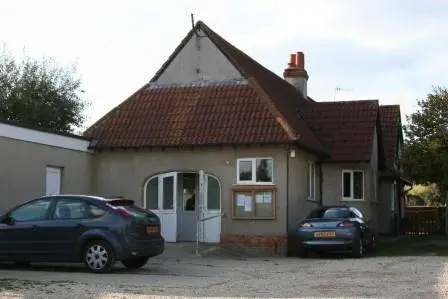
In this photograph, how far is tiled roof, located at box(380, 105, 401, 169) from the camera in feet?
102

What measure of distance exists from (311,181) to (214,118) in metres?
4.51

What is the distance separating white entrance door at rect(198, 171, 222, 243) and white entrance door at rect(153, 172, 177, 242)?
0.93 metres

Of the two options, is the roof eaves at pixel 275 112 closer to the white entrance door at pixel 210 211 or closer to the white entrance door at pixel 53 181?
the white entrance door at pixel 210 211

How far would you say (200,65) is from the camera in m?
23.4

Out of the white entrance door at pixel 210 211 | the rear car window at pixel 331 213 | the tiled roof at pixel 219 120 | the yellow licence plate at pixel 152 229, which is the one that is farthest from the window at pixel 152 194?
the yellow licence plate at pixel 152 229

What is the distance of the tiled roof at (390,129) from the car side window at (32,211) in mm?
18969

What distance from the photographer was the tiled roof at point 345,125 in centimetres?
2517

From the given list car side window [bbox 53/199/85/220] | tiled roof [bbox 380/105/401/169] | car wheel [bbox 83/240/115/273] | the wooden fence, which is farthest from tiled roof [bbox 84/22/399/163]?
the wooden fence

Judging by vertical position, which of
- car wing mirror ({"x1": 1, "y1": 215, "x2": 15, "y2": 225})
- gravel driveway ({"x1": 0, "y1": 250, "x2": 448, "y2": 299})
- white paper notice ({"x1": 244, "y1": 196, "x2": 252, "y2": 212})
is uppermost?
white paper notice ({"x1": 244, "y1": 196, "x2": 252, "y2": 212})

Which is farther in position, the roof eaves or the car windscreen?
the roof eaves

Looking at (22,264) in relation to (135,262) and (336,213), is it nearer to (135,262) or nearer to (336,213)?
(135,262)

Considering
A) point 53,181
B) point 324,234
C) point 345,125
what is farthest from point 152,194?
point 345,125

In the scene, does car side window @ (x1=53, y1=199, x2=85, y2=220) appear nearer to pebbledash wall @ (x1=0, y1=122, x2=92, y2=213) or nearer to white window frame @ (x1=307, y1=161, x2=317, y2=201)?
pebbledash wall @ (x1=0, y1=122, x2=92, y2=213)

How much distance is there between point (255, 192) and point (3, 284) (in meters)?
10.0
